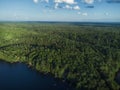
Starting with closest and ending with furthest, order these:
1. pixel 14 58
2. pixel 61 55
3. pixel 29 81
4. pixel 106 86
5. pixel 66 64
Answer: pixel 106 86, pixel 29 81, pixel 66 64, pixel 61 55, pixel 14 58

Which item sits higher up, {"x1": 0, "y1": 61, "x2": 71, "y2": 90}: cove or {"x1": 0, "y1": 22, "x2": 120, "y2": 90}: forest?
{"x1": 0, "y1": 22, "x2": 120, "y2": 90}: forest

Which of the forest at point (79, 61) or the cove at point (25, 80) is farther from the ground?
the forest at point (79, 61)

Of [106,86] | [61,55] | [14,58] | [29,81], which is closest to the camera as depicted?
[106,86]

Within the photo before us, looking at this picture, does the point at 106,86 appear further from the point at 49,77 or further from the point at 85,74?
the point at 49,77

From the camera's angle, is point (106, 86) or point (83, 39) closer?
point (106, 86)

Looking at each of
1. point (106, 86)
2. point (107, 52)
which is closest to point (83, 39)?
point (107, 52)

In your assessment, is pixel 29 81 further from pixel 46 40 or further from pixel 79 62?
pixel 46 40

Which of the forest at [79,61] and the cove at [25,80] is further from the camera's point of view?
the cove at [25,80]

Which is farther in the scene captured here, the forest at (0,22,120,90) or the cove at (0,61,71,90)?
the cove at (0,61,71,90)
